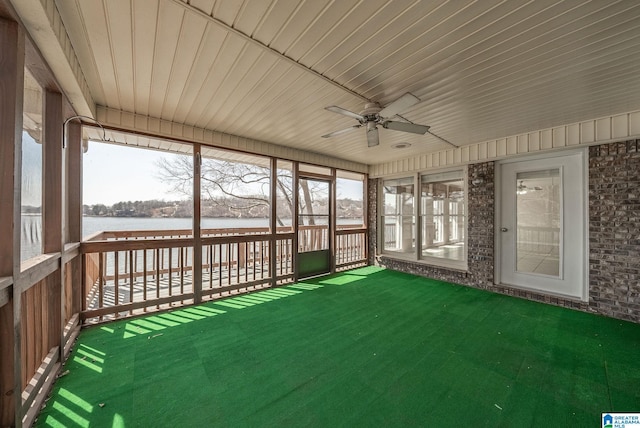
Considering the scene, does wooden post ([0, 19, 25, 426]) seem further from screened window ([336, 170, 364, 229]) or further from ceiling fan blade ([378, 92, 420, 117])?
screened window ([336, 170, 364, 229])

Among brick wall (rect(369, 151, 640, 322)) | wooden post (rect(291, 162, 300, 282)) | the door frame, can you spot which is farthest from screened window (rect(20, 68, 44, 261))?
brick wall (rect(369, 151, 640, 322))

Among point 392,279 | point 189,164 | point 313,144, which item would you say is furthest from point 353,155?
point 189,164

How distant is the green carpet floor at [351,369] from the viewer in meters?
1.75

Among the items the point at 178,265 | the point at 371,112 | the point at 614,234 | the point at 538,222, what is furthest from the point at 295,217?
the point at 614,234

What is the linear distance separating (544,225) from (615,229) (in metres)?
0.80

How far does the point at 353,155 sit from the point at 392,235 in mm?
2383

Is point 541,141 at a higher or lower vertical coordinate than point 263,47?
lower

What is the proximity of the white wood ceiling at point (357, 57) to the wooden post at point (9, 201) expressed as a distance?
1.62ft

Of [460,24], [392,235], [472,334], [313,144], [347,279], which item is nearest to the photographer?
[460,24]

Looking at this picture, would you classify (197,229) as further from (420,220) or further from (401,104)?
(420,220)

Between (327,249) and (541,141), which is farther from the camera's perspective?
(327,249)

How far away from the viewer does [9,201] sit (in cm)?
146

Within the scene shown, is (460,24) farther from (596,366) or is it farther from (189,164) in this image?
(189,164)

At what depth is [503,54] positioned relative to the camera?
2.11 meters
